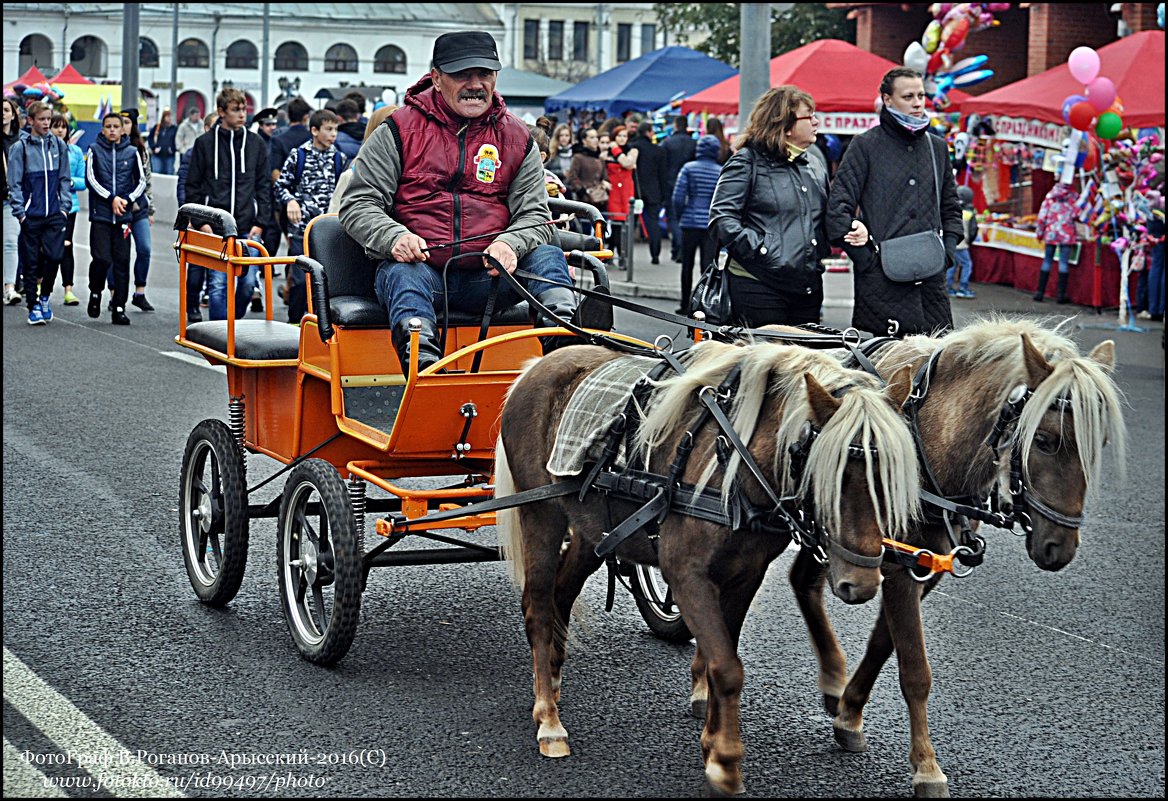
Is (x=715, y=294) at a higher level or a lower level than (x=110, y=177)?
lower

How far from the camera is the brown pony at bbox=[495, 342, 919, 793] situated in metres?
4.07

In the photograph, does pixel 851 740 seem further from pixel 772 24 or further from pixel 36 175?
pixel 772 24

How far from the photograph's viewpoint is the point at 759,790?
4613mm

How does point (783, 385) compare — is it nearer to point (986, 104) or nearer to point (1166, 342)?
point (1166, 342)

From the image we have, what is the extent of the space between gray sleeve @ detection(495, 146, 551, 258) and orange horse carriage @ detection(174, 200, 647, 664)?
33 cm

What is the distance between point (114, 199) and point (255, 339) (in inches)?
371

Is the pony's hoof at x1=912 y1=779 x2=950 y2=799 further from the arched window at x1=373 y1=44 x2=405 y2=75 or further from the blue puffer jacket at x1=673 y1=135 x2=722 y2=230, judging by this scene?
the arched window at x1=373 y1=44 x2=405 y2=75

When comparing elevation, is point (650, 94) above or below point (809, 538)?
above

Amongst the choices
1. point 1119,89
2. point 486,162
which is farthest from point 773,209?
point 1119,89

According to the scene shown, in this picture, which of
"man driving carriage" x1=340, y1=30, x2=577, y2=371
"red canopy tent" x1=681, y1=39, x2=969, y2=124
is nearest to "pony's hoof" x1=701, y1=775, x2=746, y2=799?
"man driving carriage" x1=340, y1=30, x2=577, y2=371

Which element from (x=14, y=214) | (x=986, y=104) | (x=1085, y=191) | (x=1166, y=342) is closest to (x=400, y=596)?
(x=1166, y=342)

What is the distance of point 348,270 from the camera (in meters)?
6.34

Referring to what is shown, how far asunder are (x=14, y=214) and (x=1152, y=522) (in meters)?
11.2

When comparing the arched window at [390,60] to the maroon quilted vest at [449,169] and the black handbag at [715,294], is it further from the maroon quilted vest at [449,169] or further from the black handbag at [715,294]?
the maroon quilted vest at [449,169]
